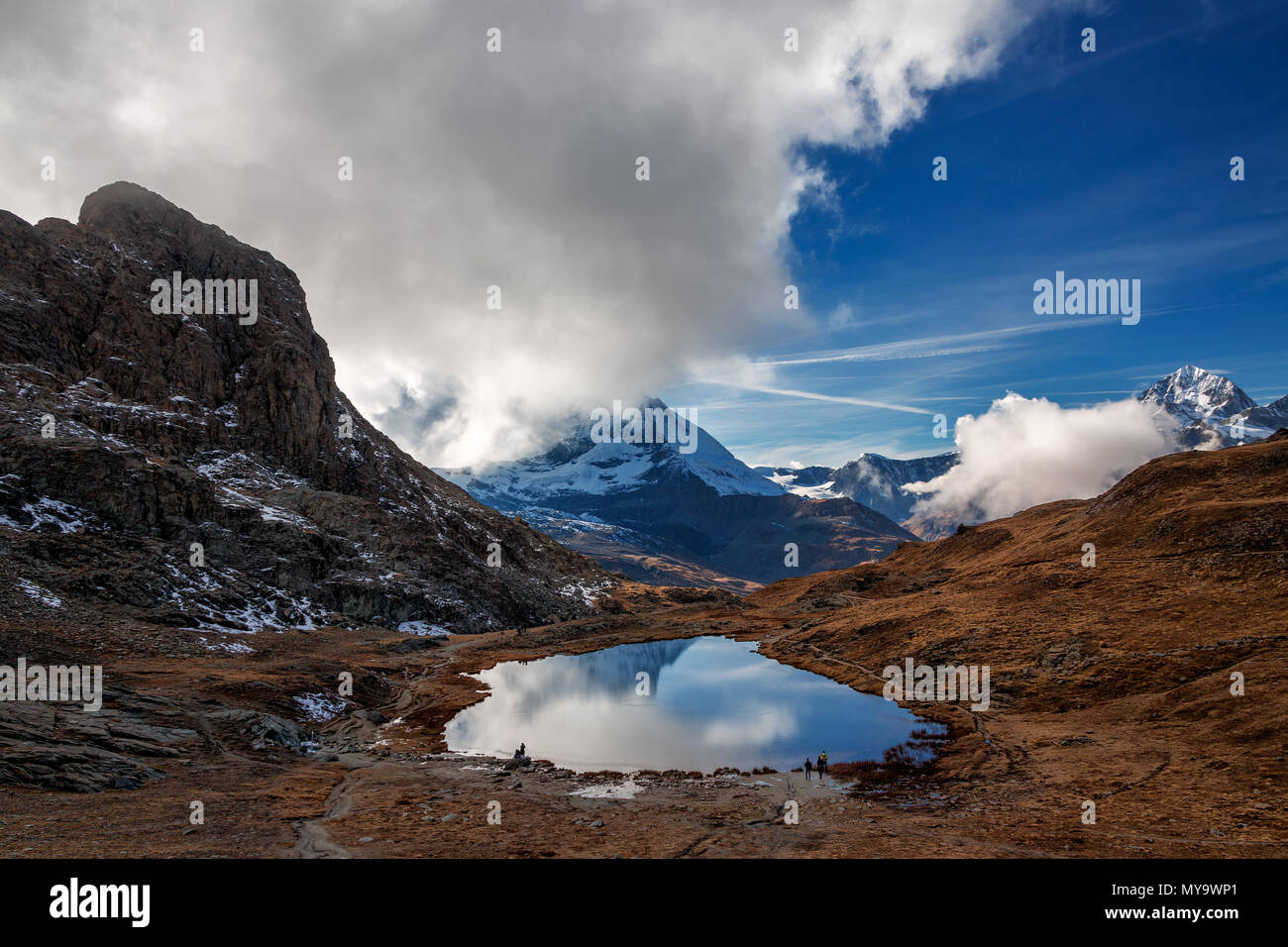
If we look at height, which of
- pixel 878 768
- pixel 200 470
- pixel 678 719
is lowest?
pixel 678 719

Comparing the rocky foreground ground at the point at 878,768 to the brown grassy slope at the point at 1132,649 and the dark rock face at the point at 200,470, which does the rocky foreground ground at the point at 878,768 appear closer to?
the brown grassy slope at the point at 1132,649

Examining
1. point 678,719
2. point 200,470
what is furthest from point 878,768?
point 200,470

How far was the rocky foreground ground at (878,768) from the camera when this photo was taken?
972 inches

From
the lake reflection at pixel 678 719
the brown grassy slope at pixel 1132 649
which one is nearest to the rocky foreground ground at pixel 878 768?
the brown grassy slope at pixel 1132 649

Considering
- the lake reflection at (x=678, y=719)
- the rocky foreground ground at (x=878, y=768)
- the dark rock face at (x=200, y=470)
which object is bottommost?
the lake reflection at (x=678, y=719)

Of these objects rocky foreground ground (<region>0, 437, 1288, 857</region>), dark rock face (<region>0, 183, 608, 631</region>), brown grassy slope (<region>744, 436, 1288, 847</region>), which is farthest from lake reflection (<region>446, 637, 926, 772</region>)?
dark rock face (<region>0, 183, 608, 631</region>)

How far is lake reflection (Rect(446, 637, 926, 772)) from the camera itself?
45844mm

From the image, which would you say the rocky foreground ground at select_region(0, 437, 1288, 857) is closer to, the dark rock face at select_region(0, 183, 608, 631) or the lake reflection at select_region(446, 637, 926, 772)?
the lake reflection at select_region(446, 637, 926, 772)

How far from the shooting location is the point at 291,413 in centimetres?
15112

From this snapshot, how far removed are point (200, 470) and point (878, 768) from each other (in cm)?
13559

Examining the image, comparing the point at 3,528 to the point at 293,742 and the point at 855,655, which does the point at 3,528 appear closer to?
the point at 293,742

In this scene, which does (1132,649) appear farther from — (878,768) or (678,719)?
(678,719)

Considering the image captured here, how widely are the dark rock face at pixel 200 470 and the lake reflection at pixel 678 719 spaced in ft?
140

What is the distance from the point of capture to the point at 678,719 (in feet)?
192
